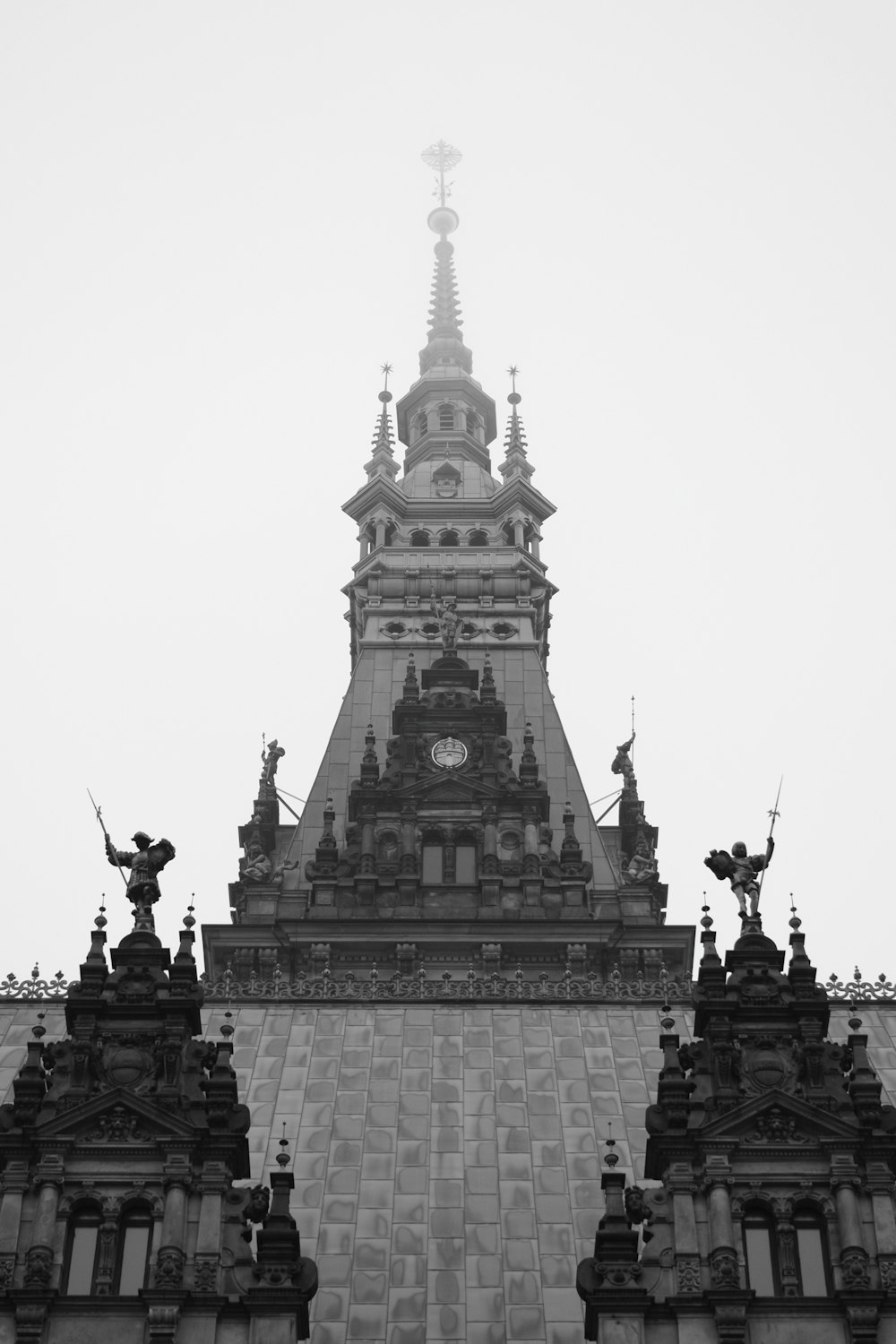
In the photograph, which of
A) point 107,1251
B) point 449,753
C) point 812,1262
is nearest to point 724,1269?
point 812,1262

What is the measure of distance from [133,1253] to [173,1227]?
0.77 meters

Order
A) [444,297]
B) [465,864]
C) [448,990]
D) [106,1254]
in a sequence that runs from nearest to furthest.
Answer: [106,1254] → [448,990] → [465,864] → [444,297]

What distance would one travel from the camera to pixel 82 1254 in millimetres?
37000

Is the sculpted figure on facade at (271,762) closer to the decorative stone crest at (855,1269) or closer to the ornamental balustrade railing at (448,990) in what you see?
the ornamental balustrade railing at (448,990)

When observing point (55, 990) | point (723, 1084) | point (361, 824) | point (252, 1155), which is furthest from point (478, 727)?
point (723, 1084)

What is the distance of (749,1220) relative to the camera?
3738 centimetres

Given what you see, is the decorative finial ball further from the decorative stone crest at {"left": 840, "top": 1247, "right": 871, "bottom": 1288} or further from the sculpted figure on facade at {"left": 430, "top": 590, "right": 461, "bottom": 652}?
the decorative stone crest at {"left": 840, "top": 1247, "right": 871, "bottom": 1288}

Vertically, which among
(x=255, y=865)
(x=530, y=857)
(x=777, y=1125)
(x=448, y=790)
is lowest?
(x=777, y=1125)

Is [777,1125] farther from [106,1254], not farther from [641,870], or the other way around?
[641,870]

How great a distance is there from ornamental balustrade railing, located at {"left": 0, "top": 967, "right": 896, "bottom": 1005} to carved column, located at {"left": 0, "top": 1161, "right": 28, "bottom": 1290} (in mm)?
12697

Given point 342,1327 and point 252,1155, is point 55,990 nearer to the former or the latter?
point 252,1155

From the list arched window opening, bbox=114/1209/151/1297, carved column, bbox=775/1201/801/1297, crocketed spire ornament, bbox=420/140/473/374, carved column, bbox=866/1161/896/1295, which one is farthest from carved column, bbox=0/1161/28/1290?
crocketed spire ornament, bbox=420/140/473/374

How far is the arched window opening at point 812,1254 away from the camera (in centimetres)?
3650

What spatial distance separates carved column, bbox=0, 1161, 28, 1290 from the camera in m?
36.3
